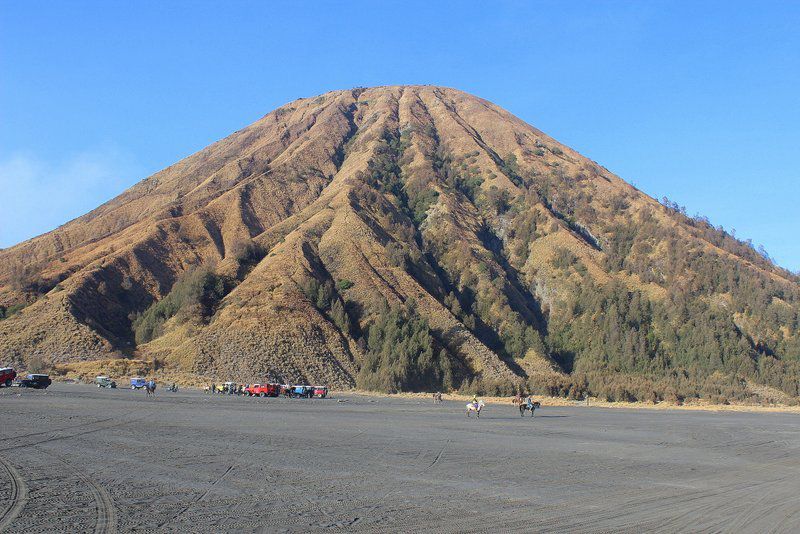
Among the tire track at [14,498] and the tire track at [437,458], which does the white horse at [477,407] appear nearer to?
the tire track at [437,458]

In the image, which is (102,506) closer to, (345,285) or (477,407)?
(477,407)

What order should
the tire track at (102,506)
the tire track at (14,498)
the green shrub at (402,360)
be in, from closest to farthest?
the tire track at (102,506), the tire track at (14,498), the green shrub at (402,360)

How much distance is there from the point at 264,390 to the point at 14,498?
38330 mm

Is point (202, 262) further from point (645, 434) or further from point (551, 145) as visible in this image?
point (551, 145)

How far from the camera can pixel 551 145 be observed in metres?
136

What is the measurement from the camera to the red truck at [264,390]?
4809 centimetres

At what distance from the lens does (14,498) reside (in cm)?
1037

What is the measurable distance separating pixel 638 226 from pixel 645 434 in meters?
74.4

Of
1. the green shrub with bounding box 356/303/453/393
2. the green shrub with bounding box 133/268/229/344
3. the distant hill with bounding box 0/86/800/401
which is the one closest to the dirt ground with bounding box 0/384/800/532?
the green shrub with bounding box 356/303/453/393

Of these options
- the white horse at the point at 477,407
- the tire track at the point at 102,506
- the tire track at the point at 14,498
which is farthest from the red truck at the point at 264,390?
the tire track at the point at 102,506

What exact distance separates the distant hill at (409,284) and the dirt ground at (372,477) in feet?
116

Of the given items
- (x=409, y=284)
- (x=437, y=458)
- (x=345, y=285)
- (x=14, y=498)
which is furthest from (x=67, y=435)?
(x=409, y=284)

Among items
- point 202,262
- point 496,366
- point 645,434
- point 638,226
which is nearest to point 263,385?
point 496,366

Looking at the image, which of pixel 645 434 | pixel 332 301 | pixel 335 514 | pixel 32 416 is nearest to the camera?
pixel 335 514
